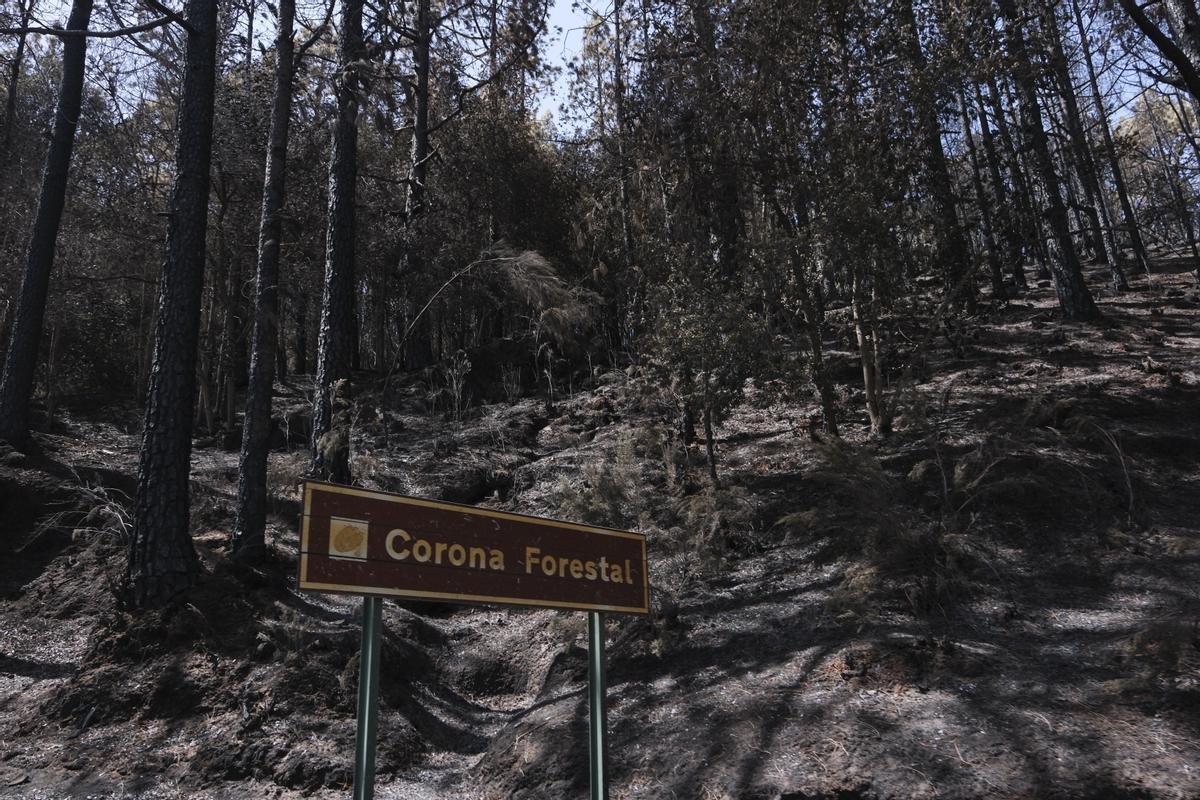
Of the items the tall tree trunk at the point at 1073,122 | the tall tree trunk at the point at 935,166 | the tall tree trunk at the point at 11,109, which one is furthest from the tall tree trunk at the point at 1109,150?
the tall tree trunk at the point at 11,109

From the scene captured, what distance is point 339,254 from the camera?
9930 millimetres

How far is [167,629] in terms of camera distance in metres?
7.11

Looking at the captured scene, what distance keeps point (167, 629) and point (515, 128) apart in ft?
49.9

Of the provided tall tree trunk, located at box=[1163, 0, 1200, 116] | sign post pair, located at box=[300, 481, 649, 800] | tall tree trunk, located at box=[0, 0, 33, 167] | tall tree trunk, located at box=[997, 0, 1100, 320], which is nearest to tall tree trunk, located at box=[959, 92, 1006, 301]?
tall tree trunk, located at box=[997, 0, 1100, 320]

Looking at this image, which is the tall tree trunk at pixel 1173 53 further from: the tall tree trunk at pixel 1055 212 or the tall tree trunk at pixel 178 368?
the tall tree trunk at pixel 178 368

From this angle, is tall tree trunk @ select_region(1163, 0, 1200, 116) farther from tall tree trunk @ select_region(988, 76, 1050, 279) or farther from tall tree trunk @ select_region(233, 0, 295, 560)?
tall tree trunk @ select_region(233, 0, 295, 560)

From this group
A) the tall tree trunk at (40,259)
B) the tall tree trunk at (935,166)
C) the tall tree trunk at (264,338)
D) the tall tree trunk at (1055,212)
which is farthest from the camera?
the tall tree trunk at (1055,212)

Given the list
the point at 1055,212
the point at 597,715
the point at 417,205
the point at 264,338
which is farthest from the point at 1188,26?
the point at 417,205

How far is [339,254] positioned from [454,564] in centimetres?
774

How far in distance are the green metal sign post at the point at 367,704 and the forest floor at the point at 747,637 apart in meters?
2.83

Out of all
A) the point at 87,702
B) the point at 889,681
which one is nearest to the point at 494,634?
the point at 87,702

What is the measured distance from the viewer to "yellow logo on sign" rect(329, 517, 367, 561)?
2.78 m

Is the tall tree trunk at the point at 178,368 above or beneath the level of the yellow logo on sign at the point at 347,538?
above

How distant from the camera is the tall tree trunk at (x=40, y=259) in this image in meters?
10.6
